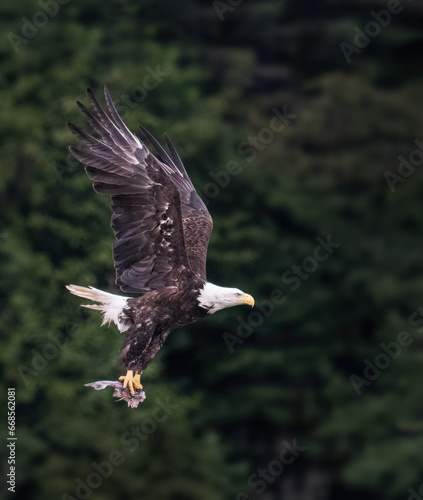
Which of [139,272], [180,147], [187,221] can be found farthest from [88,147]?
[180,147]

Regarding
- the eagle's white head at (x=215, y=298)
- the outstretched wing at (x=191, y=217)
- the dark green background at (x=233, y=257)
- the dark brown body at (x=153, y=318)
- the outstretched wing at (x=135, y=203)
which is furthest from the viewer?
the dark green background at (x=233, y=257)

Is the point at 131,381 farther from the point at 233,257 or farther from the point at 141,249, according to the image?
the point at 233,257

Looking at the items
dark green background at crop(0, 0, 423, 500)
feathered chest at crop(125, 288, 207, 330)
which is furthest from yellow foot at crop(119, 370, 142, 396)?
dark green background at crop(0, 0, 423, 500)

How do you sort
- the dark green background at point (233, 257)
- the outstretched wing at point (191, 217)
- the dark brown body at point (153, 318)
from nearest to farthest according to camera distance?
the dark brown body at point (153, 318), the outstretched wing at point (191, 217), the dark green background at point (233, 257)

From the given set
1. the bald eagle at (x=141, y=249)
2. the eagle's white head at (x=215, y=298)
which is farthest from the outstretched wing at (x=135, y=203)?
the eagle's white head at (x=215, y=298)

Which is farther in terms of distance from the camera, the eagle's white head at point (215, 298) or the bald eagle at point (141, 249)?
the eagle's white head at point (215, 298)

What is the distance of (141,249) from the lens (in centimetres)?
1016

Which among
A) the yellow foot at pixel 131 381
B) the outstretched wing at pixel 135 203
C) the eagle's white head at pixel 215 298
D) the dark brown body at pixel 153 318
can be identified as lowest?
the yellow foot at pixel 131 381

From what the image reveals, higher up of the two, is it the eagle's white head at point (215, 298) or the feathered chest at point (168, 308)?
the eagle's white head at point (215, 298)

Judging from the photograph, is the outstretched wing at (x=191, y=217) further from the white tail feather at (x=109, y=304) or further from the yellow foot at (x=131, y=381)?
the yellow foot at (x=131, y=381)

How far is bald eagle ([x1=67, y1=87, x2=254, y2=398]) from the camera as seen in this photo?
9.80 m

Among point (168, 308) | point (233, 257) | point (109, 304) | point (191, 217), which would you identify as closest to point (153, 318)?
point (168, 308)

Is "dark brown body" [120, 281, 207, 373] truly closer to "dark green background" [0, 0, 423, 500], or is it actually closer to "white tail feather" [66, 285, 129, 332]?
"white tail feather" [66, 285, 129, 332]

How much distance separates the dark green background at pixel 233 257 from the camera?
72.9 ft
